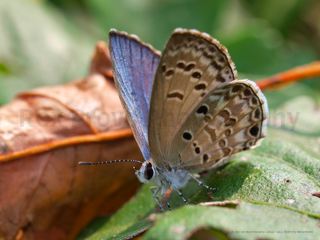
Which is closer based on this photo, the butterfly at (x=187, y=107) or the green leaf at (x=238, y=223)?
the green leaf at (x=238, y=223)

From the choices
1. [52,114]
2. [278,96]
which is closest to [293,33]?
[278,96]

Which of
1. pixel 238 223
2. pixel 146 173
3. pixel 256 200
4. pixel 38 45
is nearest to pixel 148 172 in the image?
pixel 146 173

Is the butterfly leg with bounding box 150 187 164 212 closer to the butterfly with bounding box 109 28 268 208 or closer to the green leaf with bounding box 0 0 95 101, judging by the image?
the butterfly with bounding box 109 28 268 208

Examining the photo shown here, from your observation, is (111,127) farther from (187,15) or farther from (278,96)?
(187,15)

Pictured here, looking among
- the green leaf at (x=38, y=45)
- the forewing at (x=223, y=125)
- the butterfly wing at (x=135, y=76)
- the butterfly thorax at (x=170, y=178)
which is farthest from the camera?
the green leaf at (x=38, y=45)

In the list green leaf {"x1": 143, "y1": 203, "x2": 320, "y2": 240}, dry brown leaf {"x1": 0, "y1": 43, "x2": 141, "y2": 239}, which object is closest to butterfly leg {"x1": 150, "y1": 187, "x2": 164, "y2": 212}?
dry brown leaf {"x1": 0, "y1": 43, "x2": 141, "y2": 239}

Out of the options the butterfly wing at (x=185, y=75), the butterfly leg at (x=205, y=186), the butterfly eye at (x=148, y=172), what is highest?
the butterfly wing at (x=185, y=75)

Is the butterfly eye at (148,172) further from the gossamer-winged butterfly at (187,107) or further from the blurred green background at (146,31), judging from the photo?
the blurred green background at (146,31)

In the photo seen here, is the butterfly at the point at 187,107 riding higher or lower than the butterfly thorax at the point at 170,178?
higher

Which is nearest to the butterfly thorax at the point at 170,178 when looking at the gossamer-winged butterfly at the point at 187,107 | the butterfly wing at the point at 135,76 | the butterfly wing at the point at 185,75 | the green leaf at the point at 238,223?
the gossamer-winged butterfly at the point at 187,107
